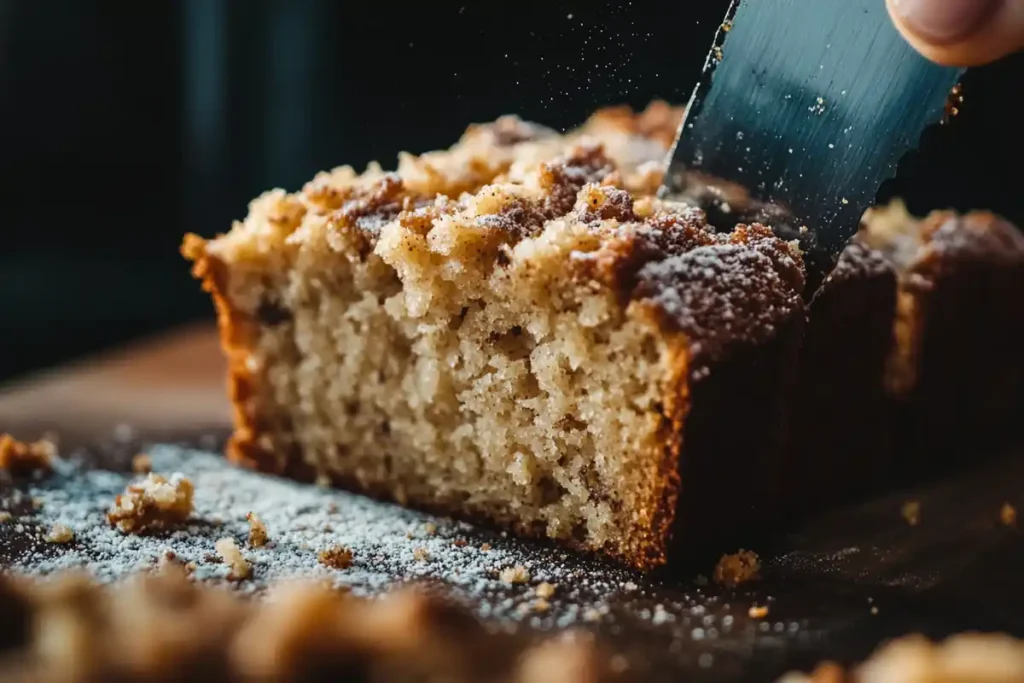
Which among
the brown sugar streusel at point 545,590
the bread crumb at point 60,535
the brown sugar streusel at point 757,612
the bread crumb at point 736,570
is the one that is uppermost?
the bread crumb at point 60,535

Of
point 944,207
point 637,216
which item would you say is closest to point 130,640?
point 637,216

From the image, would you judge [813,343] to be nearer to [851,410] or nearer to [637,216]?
[851,410]

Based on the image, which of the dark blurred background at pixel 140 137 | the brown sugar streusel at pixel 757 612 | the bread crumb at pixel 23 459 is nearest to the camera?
the brown sugar streusel at pixel 757 612

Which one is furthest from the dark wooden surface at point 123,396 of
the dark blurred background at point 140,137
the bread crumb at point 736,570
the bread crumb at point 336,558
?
the bread crumb at point 736,570

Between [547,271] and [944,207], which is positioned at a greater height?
[944,207]

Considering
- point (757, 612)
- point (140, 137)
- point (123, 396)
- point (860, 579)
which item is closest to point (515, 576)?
point (757, 612)

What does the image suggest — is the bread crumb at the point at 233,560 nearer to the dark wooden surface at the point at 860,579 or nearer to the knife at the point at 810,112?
the dark wooden surface at the point at 860,579

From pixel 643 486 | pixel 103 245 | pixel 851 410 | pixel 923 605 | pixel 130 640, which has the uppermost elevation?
pixel 103 245

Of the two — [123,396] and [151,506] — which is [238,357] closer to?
[151,506]
